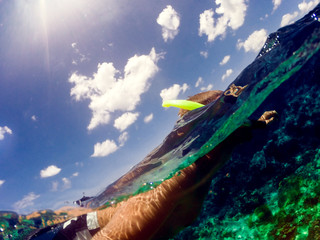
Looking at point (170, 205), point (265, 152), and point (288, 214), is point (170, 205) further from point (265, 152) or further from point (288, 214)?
point (265, 152)

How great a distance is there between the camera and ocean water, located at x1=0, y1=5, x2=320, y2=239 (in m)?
5.65

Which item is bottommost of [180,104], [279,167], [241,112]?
[279,167]

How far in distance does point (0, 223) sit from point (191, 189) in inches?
376

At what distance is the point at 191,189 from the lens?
5.07m

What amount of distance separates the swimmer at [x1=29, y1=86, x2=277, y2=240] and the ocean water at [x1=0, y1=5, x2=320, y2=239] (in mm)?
498

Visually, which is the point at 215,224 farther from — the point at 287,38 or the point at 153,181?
the point at 287,38

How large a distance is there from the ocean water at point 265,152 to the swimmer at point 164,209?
1.64ft

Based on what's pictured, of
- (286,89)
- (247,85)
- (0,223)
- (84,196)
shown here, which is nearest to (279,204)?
(247,85)

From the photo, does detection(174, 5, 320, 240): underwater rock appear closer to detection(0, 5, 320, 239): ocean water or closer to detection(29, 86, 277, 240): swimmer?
detection(0, 5, 320, 239): ocean water

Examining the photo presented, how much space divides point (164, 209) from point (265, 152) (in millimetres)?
4981

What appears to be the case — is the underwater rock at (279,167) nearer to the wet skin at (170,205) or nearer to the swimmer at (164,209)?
the swimmer at (164,209)

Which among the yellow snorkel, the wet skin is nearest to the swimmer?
the wet skin

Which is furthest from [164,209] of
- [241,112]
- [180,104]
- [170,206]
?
[241,112]

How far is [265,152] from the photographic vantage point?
690 centimetres
